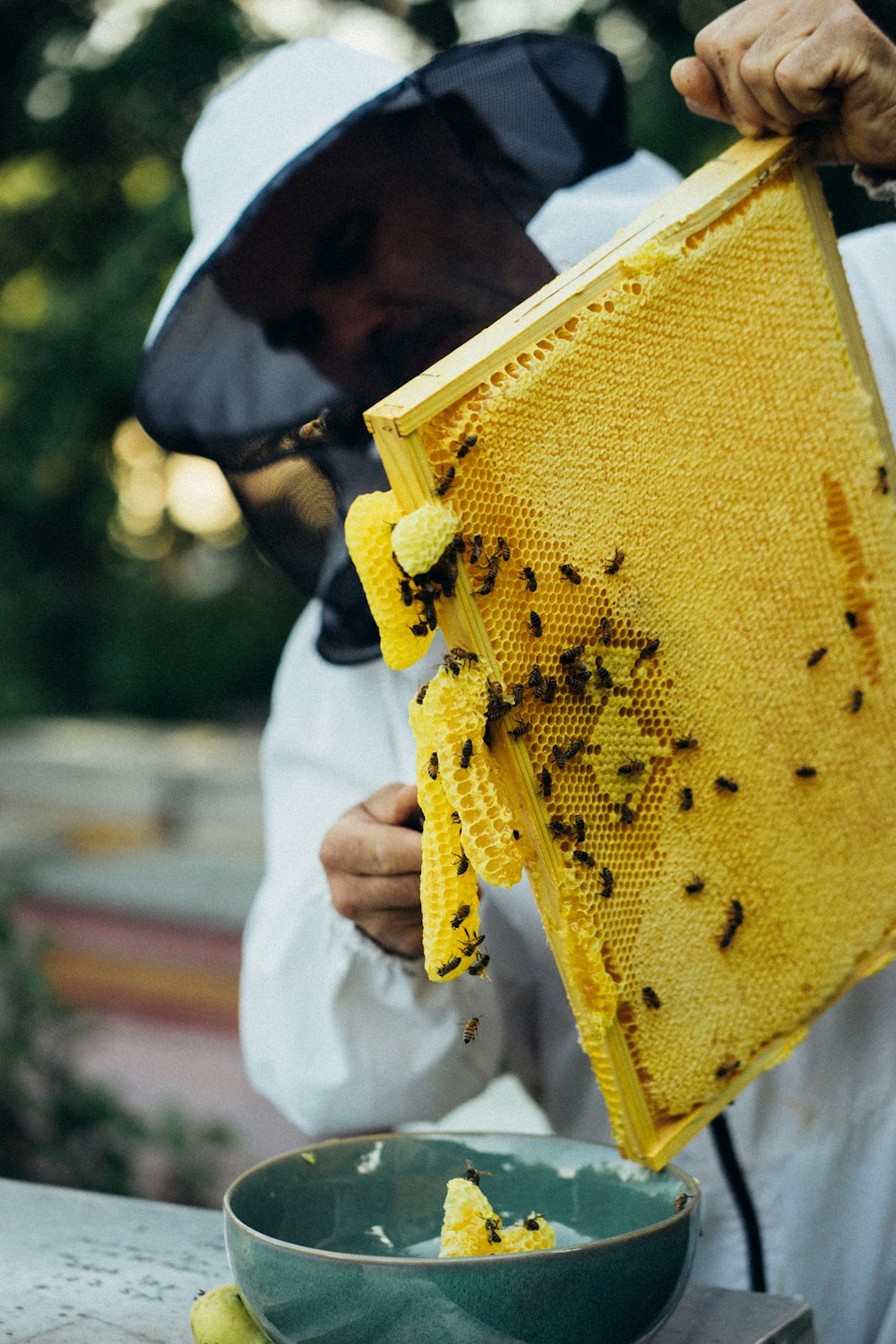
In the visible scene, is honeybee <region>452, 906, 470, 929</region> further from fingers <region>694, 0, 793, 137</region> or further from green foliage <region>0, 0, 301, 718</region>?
green foliage <region>0, 0, 301, 718</region>

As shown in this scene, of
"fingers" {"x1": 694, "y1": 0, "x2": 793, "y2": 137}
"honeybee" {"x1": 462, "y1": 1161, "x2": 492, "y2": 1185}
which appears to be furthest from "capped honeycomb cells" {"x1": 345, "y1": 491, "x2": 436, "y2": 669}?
"fingers" {"x1": 694, "y1": 0, "x2": 793, "y2": 137}

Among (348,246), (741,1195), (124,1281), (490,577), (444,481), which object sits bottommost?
(741,1195)

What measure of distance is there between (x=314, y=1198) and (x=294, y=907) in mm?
612

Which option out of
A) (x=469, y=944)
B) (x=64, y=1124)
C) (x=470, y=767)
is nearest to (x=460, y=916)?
(x=469, y=944)

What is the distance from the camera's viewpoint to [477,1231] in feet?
4.00

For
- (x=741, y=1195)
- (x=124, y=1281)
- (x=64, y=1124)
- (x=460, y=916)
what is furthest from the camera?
(x=64, y=1124)

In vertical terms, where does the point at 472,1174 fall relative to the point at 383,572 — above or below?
below

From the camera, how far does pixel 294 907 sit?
1.94 metres

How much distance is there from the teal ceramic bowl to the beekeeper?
40cm

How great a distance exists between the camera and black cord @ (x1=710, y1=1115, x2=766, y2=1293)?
5.89 feet

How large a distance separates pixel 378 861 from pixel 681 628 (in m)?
0.48

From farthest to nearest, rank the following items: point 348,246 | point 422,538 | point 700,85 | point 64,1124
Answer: point 64,1124
point 348,246
point 700,85
point 422,538

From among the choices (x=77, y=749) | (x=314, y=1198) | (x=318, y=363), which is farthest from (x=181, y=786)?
(x=314, y=1198)

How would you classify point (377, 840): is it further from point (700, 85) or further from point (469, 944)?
point (700, 85)
